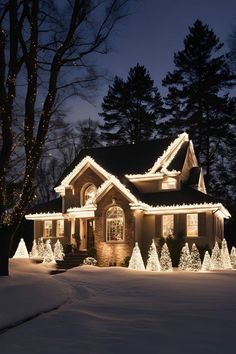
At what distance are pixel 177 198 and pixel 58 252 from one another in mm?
7307

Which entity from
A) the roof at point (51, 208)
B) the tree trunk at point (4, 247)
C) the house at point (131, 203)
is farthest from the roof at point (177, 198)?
the tree trunk at point (4, 247)

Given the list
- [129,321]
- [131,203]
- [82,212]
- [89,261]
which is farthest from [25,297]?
[82,212]

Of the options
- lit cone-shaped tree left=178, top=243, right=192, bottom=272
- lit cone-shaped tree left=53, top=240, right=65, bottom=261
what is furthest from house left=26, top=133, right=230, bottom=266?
lit cone-shaped tree left=178, top=243, right=192, bottom=272

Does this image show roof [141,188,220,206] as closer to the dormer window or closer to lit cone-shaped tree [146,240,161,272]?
the dormer window

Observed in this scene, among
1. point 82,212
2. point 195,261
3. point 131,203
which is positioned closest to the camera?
point 195,261

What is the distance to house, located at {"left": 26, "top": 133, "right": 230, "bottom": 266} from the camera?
86.9 ft

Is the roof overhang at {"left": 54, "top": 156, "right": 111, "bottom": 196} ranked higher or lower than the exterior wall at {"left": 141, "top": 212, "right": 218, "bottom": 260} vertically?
higher

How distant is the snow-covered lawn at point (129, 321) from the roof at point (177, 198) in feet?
33.8

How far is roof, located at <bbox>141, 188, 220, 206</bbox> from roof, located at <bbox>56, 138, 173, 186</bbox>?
6.13 feet

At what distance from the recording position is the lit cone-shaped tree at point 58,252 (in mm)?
27442

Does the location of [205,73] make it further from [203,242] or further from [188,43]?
[203,242]

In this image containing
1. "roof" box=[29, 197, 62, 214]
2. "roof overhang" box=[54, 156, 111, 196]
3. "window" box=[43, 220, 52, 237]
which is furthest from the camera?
"window" box=[43, 220, 52, 237]

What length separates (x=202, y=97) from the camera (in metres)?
43.7

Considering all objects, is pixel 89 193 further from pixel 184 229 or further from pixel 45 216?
pixel 184 229
